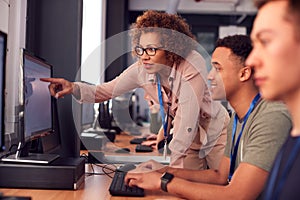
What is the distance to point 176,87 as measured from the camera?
6.95 ft

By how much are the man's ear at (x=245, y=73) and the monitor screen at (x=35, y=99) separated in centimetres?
81

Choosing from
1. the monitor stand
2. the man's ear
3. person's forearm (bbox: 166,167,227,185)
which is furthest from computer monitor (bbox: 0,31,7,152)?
the man's ear

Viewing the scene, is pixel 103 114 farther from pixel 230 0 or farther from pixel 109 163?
pixel 230 0

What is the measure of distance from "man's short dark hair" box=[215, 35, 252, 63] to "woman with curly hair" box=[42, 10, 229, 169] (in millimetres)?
324

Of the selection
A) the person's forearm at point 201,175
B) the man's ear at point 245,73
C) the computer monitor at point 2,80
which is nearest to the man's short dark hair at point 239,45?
the man's ear at point 245,73

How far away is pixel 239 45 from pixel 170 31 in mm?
540

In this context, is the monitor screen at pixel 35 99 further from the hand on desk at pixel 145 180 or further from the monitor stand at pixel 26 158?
the hand on desk at pixel 145 180

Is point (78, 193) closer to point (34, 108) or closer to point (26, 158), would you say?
point (26, 158)

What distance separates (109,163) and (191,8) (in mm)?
5525

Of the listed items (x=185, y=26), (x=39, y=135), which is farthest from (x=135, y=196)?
(x=185, y=26)

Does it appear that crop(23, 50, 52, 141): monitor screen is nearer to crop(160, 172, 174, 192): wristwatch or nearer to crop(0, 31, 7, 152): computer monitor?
crop(0, 31, 7, 152): computer monitor

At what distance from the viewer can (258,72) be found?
917 millimetres

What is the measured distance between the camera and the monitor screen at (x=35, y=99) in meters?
1.50

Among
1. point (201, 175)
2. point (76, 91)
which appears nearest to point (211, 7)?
point (76, 91)
